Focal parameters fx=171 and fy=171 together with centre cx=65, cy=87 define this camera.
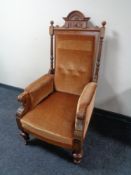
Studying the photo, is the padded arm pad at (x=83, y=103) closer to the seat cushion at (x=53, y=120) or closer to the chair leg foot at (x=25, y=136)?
the seat cushion at (x=53, y=120)

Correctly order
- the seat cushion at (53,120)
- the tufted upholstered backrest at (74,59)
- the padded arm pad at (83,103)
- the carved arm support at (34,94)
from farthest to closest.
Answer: the tufted upholstered backrest at (74,59) < the carved arm support at (34,94) < the seat cushion at (53,120) < the padded arm pad at (83,103)

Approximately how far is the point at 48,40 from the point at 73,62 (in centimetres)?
58

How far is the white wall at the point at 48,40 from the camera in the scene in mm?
1650

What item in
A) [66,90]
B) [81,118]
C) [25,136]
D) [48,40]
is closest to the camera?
[81,118]

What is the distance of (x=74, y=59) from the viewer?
66.6 inches

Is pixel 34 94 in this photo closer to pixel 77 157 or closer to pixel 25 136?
pixel 25 136

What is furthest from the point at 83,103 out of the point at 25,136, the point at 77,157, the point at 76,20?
the point at 76,20

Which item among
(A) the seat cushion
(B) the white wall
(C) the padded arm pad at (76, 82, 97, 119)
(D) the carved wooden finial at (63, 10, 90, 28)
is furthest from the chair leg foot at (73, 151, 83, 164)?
(D) the carved wooden finial at (63, 10, 90, 28)

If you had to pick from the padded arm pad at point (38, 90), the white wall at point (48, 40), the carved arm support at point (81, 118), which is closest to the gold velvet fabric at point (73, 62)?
the padded arm pad at point (38, 90)

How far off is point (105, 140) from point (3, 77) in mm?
1891

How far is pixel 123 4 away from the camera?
1550mm

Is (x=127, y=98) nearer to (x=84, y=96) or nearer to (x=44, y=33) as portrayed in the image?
(x=84, y=96)

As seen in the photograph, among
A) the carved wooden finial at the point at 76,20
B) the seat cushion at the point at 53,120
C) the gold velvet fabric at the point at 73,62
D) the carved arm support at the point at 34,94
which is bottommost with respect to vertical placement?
the seat cushion at the point at 53,120

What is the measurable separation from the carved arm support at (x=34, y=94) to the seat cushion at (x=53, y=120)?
0.16 feet
